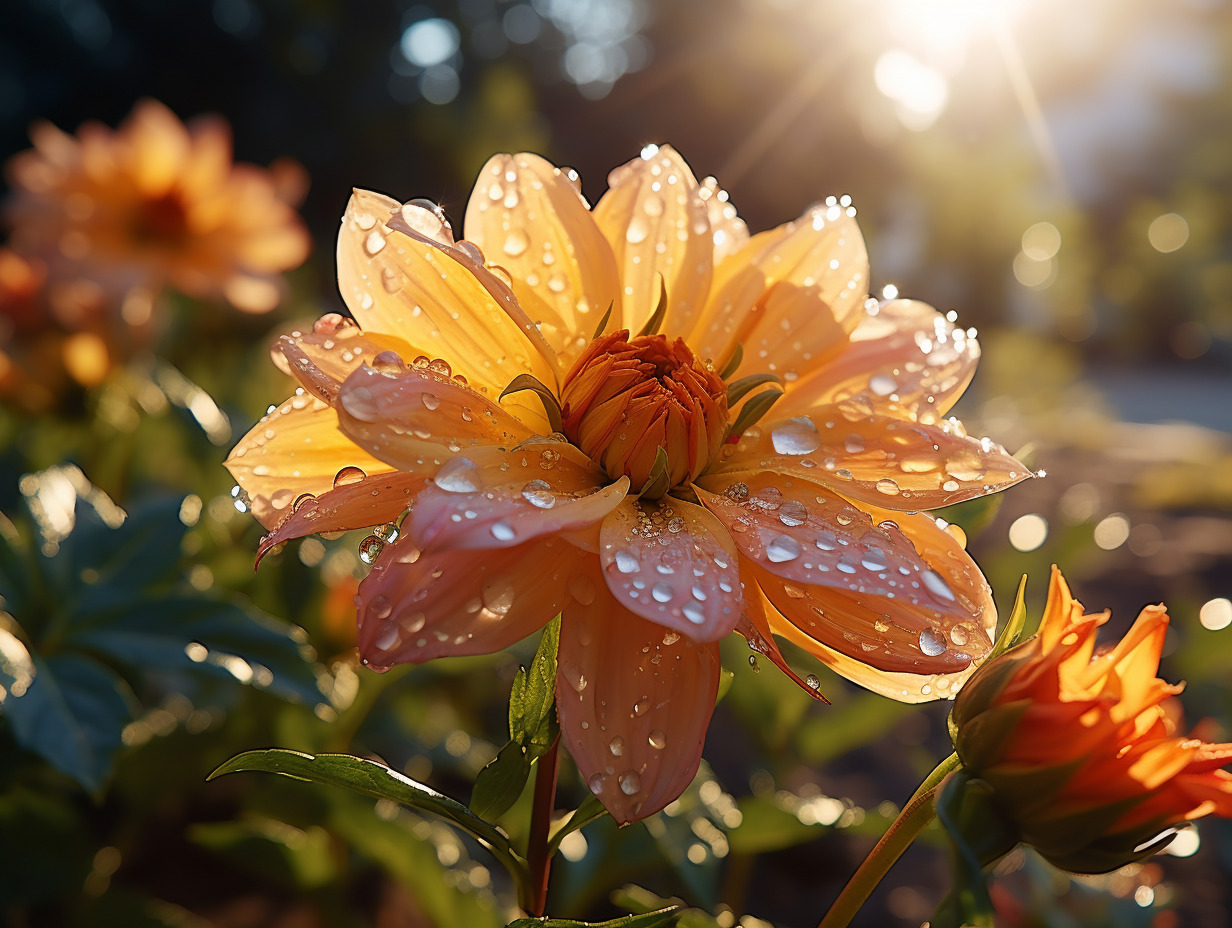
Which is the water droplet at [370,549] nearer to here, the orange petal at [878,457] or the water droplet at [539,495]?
the water droplet at [539,495]

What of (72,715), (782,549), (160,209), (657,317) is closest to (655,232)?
(657,317)

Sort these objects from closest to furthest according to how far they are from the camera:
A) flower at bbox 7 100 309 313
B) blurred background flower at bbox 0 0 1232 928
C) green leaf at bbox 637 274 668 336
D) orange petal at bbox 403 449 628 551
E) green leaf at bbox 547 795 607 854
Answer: orange petal at bbox 403 449 628 551
green leaf at bbox 547 795 607 854
green leaf at bbox 637 274 668 336
blurred background flower at bbox 0 0 1232 928
flower at bbox 7 100 309 313

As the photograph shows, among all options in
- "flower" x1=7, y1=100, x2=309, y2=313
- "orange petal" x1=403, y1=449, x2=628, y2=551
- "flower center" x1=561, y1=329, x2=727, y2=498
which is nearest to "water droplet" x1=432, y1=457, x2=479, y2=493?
"orange petal" x1=403, y1=449, x2=628, y2=551

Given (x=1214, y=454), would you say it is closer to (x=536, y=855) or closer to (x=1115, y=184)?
(x=536, y=855)

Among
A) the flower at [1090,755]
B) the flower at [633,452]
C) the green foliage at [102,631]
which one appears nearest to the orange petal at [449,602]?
the flower at [633,452]

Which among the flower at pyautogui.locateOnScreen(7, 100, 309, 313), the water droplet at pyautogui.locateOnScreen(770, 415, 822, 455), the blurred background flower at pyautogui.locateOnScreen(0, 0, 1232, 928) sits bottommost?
the blurred background flower at pyautogui.locateOnScreen(0, 0, 1232, 928)

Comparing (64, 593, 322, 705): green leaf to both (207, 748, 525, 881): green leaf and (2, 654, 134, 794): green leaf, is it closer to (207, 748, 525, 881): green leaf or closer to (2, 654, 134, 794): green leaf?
(2, 654, 134, 794): green leaf
